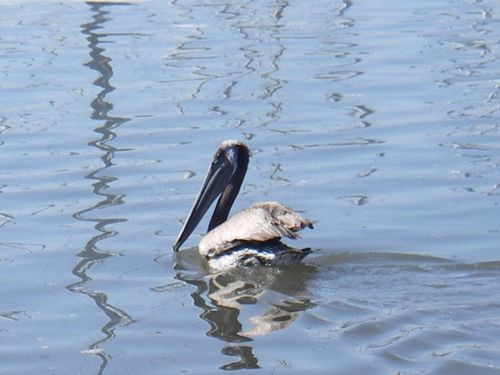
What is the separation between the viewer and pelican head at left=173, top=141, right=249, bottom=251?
363 inches

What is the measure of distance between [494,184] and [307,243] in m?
1.66

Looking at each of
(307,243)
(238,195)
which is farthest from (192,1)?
(307,243)

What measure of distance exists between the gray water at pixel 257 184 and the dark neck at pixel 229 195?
22 centimetres

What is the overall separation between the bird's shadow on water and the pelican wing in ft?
0.52

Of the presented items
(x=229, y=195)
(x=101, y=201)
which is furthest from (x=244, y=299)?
(x=101, y=201)

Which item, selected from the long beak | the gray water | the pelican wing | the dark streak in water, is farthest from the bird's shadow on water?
the dark streak in water

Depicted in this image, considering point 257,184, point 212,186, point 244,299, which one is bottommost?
point 257,184

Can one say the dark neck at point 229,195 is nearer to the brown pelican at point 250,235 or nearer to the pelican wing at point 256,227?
the brown pelican at point 250,235

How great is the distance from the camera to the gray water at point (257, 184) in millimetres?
6945

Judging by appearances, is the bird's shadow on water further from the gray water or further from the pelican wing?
the pelican wing

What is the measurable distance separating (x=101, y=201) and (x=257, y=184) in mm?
1119

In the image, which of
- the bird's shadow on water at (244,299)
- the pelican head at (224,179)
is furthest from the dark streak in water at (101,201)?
the pelican head at (224,179)

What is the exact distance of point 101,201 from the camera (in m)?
9.59

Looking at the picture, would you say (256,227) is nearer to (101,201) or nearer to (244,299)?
(244,299)
